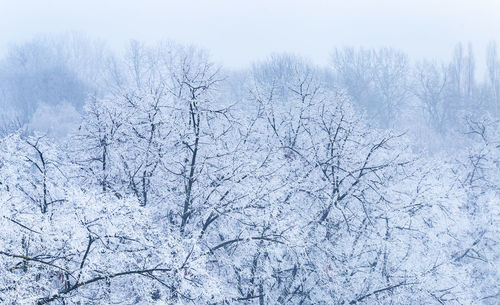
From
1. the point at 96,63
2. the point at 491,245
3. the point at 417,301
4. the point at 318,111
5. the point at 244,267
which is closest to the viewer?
the point at 244,267

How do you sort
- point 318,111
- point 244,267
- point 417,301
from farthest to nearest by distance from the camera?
1. point 318,111
2. point 417,301
3. point 244,267

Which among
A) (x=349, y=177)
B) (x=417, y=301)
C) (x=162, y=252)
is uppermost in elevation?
(x=349, y=177)

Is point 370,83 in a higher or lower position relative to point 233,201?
higher

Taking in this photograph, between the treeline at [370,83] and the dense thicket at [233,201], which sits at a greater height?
the treeline at [370,83]

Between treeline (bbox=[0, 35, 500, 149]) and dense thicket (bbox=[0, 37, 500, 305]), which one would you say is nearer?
dense thicket (bbox=[0, 37, 500, 305])

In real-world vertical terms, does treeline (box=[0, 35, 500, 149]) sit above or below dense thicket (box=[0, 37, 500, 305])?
above

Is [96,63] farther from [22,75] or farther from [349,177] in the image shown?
[349,177]

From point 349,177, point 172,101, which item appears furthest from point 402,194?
point 172,101

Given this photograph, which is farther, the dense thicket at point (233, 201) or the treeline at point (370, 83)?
the treeline at point (370, 83)

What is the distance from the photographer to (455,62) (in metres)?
58.8

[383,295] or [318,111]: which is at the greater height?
[318,111]

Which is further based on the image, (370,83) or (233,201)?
(370,83)

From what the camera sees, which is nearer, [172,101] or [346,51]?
[172,101]

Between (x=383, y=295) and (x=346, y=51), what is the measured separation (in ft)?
172
